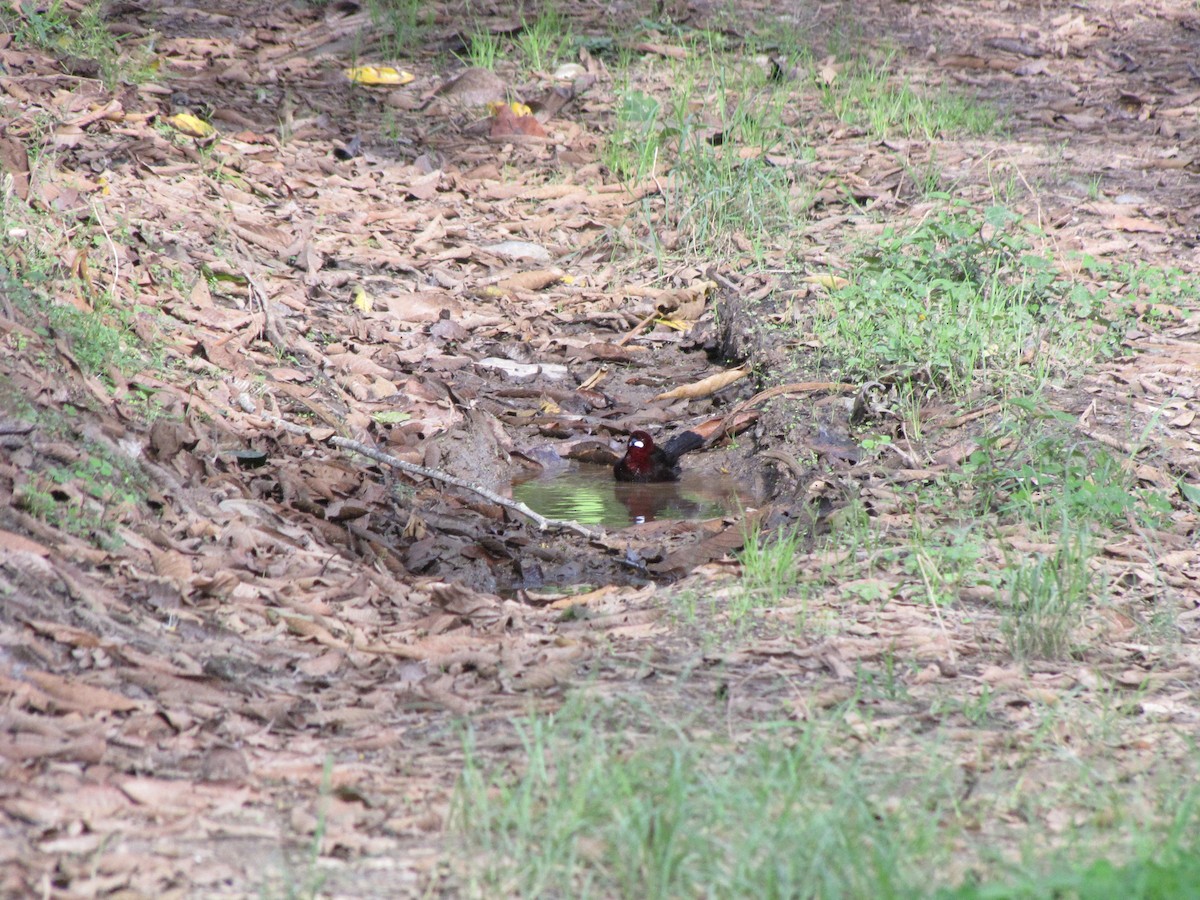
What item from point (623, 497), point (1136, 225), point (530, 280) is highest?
point (1136, 225)

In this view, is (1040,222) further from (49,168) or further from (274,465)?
(49,168)

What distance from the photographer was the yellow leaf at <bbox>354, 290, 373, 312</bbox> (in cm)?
656

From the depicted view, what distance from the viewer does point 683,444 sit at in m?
5.76

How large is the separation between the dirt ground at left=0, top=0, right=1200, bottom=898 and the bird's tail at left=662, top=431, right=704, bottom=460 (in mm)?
103

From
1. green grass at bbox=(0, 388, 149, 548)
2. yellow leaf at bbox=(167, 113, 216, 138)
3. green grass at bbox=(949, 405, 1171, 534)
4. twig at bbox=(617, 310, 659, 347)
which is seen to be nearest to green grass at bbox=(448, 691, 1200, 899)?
green grass at bbox=(949, 405, 1171, 534)

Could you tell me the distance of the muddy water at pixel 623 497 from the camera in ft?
17.1

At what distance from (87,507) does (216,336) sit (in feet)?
6.94

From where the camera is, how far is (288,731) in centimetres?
280

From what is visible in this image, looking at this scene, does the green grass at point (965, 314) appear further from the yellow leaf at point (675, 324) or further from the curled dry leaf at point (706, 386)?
the yellow leaf at point (675, 324)

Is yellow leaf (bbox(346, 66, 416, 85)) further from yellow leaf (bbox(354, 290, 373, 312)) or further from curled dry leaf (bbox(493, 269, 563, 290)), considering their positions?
yellow leaf (bbox(354, 290, 373, 312))

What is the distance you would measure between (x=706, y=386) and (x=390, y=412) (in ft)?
5.33

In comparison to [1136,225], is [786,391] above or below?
below

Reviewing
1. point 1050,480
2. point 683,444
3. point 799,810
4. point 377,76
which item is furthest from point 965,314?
point 377,76

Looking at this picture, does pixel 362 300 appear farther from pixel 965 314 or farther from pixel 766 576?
pixel 766 576
